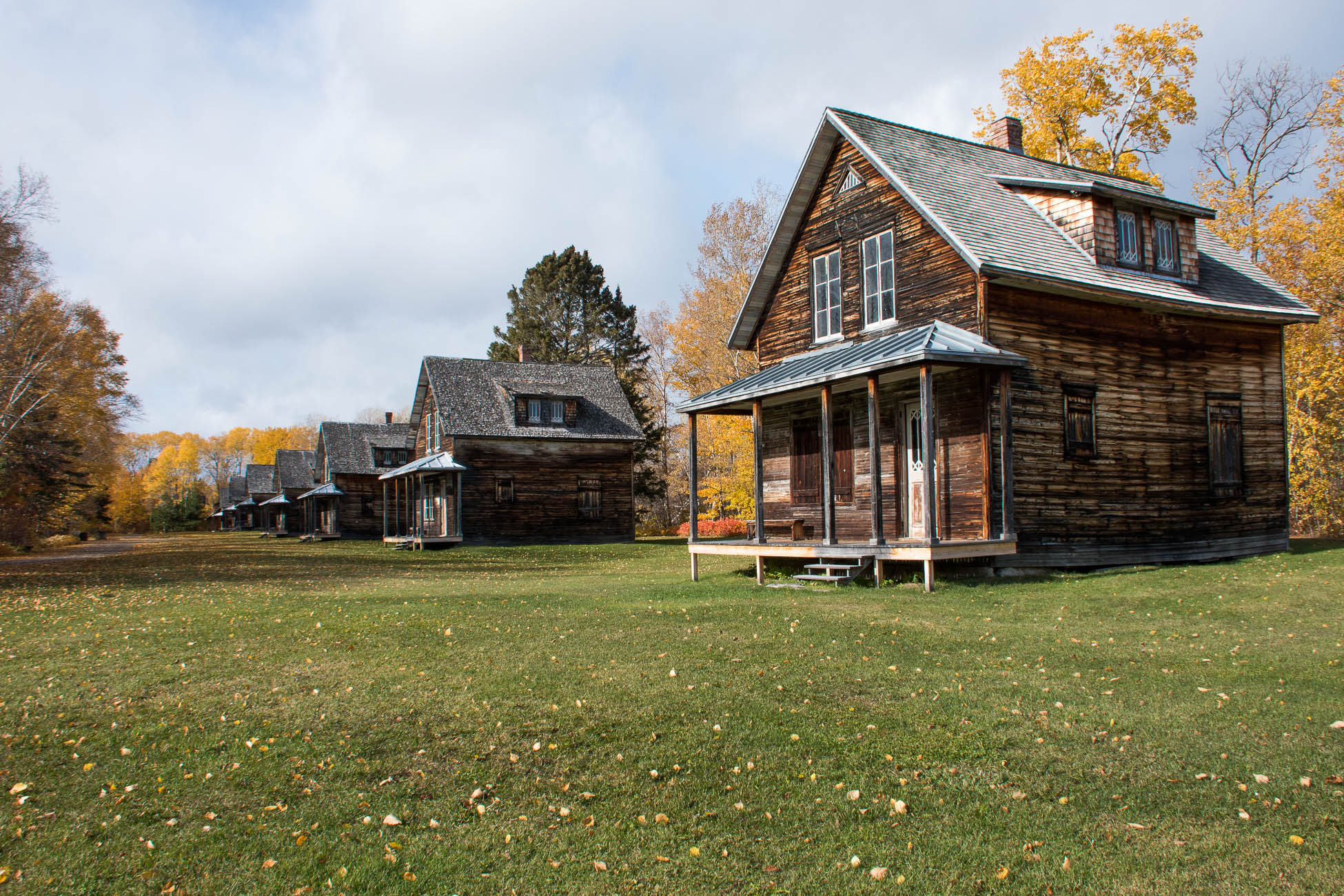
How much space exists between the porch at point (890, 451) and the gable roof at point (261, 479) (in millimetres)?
67875

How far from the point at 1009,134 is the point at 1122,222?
6238 mm

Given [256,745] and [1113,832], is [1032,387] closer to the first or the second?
[1113,832]

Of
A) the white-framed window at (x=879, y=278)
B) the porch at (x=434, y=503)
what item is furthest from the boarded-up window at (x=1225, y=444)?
the porch at (x=434, y=503)

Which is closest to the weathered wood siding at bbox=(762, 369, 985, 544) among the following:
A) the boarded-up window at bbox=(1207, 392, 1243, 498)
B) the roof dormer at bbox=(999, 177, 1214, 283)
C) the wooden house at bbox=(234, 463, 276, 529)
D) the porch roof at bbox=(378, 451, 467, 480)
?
the roof dormer at bbox=(999, 177, 1214, 283)

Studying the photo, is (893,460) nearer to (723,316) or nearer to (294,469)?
(723,316)

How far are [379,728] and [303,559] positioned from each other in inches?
874

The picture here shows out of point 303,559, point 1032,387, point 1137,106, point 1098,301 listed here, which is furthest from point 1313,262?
point 303,559

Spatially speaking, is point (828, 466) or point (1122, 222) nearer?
point (828, 466)

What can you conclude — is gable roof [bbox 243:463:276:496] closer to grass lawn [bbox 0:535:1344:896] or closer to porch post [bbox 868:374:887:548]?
grass lawn [bbox 0:535:1344:896]

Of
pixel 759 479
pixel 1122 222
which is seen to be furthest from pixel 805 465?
pixel 1122 222

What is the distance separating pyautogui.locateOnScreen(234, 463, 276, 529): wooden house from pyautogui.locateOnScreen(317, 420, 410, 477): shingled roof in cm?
2740

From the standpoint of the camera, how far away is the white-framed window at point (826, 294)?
64.5 feet

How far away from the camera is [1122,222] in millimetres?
18719

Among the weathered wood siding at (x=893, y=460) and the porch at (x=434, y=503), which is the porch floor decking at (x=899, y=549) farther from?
the porch at (x=434, y=503)
